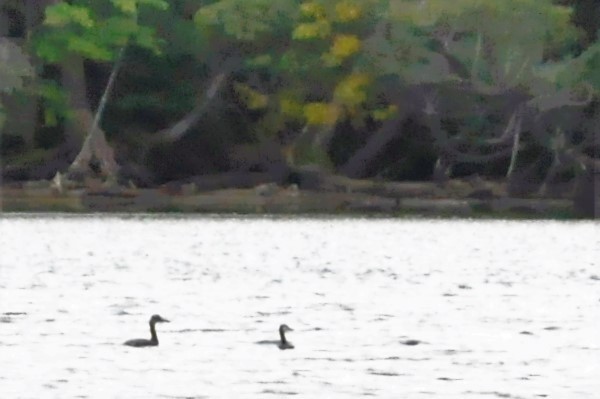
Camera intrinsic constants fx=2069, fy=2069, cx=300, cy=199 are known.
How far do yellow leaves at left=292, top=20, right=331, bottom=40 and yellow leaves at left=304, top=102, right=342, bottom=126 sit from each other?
2.08 m

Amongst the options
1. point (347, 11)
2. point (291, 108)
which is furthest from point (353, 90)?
point (347, 11)

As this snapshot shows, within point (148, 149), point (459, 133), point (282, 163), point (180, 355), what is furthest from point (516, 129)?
point (180, 355)

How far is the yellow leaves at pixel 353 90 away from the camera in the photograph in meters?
62.3

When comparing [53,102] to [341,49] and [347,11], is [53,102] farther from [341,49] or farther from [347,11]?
[347,11]

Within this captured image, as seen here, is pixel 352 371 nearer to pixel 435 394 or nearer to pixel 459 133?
pixel 435 394

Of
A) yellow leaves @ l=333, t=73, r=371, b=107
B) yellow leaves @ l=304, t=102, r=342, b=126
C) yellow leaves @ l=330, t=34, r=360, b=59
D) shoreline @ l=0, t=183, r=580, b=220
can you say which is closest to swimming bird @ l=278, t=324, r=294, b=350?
yellow leaves @ l=333, t=73, r=371, b=107

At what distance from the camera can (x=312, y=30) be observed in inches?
2462

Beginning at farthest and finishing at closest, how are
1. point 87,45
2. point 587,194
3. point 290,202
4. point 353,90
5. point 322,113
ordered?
point 290,202
point 587,194
point 322,113
point 353,90
point 87,45

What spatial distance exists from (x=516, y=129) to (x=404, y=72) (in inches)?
149

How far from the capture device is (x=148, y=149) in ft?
214

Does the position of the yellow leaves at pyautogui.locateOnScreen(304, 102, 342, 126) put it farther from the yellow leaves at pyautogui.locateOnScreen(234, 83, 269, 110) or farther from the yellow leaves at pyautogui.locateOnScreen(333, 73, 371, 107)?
the yellow leaves at pyautogui.locateOnScreen(234, 83, 269, 110)

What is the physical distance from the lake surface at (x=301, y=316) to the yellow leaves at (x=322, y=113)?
9.33 metres

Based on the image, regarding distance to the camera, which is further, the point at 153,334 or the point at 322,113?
the point at 322,113

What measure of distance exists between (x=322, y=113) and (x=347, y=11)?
3.20 m
